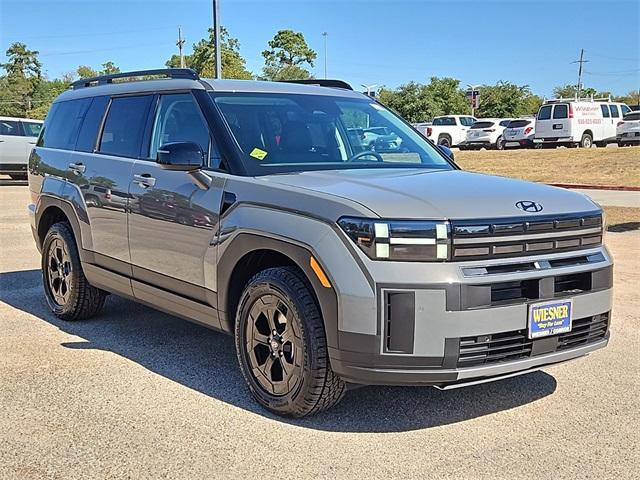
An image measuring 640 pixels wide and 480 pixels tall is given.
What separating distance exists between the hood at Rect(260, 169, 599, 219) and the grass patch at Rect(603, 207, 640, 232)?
794 cm

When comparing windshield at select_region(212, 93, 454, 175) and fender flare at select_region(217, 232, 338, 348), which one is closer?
fender flare at select_region(217, 232, 338, 348)

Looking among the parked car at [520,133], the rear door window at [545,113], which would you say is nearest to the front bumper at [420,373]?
the rear door window at [545,113]

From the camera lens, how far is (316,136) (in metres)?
5.18

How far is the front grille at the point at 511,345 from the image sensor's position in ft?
12.3

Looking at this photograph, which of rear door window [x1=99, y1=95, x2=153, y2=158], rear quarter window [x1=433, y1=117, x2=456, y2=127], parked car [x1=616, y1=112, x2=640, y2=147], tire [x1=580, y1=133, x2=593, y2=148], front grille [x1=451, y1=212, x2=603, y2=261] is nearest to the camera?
front grille [x1=451, y1=212, x2=603, y2=261]

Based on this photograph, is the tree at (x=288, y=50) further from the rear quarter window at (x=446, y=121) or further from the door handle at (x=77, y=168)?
the door handle at (x=77, y=168)

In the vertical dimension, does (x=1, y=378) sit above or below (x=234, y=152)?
below

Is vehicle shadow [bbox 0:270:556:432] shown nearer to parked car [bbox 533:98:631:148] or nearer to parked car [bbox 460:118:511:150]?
parked car [bbox 533:98:631:148]

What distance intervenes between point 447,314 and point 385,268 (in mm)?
373

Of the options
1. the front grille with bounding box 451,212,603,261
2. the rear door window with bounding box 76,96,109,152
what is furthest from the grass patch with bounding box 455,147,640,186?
the front grille with bounding box 451,212,603,261

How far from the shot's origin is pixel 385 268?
369cm

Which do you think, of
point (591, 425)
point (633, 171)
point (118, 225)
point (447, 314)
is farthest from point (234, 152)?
point (633, 171)

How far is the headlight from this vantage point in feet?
12.1

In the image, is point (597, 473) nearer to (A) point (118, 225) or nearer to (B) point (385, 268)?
(B) point (385, 268)
